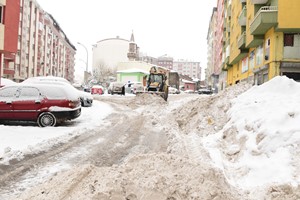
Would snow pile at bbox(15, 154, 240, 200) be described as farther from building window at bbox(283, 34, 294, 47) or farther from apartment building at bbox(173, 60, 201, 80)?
apartment building at bbox(173, 60, 201, 80)

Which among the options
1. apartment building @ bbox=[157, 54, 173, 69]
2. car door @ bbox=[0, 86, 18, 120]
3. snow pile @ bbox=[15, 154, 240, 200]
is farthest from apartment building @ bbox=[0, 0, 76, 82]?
apartment building @ bbox=[157, 54, 173, 69]

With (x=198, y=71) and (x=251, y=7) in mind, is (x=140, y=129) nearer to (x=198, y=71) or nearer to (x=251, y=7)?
(x=251, y=7)

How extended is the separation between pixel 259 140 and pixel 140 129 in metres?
5.54

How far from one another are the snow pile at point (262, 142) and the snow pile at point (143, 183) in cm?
108

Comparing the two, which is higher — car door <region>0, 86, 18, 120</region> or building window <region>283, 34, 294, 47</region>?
building window <region>283, 34, 294, 47</region>

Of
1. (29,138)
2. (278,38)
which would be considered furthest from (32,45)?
(29,138)

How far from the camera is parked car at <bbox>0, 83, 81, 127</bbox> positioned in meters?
11.5

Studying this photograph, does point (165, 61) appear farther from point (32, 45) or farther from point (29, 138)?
point (29, 138)

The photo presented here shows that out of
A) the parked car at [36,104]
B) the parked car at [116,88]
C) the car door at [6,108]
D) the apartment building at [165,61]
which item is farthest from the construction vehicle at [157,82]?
the apartment building at [165,61]

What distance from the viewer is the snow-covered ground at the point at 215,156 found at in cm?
421

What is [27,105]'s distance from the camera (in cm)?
1155

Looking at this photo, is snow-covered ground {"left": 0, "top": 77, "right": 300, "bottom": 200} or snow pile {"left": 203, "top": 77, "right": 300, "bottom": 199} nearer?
snow-covered ground {"left": 0, "top": 77, "right": 300, "bottom": 200}

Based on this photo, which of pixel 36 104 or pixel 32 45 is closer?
pixel 36 104

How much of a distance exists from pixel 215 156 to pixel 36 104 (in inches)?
290
